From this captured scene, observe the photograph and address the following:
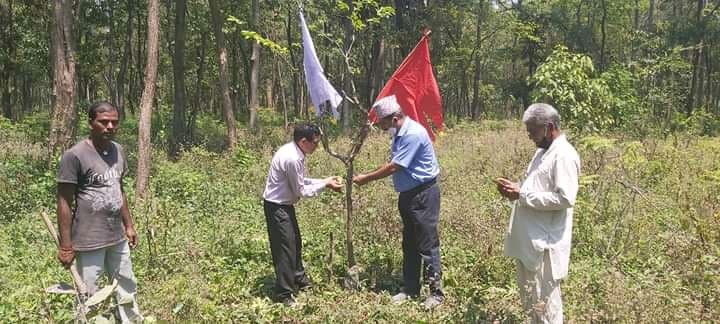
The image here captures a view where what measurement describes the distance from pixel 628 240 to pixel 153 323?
16.8 ft

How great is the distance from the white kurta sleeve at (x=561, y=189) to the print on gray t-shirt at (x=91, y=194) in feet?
9.81

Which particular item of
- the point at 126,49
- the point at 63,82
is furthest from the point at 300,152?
the point at 126,49

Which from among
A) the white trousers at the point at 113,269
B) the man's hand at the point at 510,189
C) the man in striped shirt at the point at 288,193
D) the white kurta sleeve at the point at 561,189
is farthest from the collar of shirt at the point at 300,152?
the white kurta sleeve at the point at 561,189

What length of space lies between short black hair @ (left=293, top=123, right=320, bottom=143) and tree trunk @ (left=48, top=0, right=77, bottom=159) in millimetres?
6688

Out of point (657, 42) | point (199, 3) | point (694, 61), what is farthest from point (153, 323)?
point (694, 61)

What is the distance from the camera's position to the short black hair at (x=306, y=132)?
4.86 m

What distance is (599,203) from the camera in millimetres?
7211

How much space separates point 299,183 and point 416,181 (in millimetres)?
1055

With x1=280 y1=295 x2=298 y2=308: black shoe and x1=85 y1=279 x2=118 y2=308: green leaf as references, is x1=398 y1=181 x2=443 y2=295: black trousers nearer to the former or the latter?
x1=280 y1=295 x2=298 y2=308: black shoe

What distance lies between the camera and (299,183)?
16.0ft

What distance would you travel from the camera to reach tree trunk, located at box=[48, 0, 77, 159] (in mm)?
9758

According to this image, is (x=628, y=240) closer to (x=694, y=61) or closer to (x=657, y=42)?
(x=657, y=42)

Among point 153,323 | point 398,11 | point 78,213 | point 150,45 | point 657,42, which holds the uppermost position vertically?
point 398,11

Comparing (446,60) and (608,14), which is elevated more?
(608,14)
